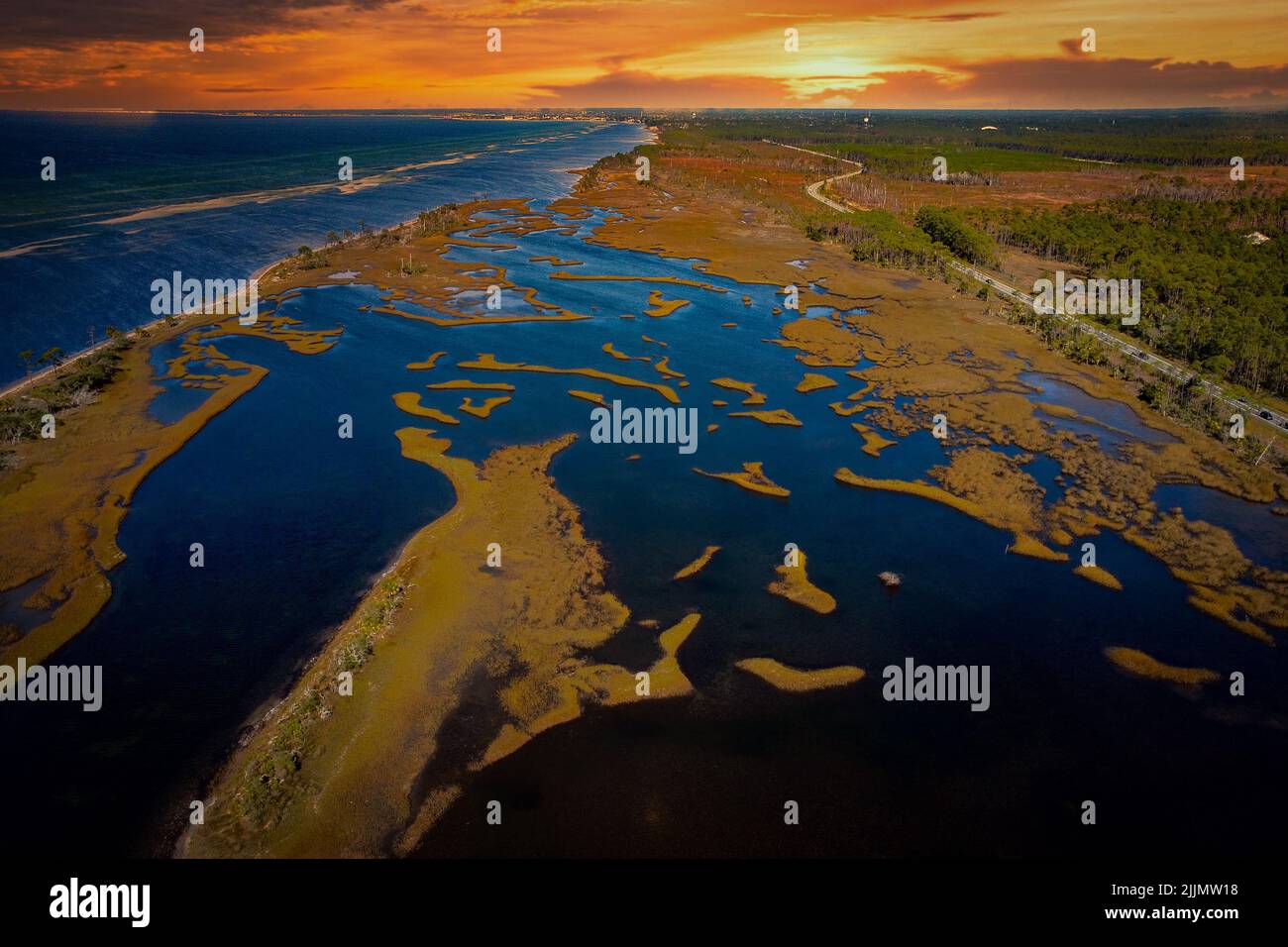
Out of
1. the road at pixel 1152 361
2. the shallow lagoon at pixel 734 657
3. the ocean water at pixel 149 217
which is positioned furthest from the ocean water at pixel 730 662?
the ocean water at pixel 149 217

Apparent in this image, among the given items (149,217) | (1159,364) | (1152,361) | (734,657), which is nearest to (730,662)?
(734,657)

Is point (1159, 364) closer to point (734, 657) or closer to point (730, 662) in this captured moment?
point (734, 657)

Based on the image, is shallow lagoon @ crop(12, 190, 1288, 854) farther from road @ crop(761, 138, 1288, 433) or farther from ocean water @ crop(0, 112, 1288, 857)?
road @ crop(761, 138, 1288, 433)

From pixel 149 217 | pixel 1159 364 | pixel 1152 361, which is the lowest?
pixel 1159 364

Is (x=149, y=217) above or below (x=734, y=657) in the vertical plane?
above

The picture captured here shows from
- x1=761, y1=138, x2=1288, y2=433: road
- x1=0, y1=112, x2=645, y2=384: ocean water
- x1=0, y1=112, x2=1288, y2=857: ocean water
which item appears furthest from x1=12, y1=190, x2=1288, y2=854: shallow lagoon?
x1=0, y1=112, x2=645, y2=384: ocean water

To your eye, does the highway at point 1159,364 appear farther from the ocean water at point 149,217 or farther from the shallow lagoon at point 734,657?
the ocean water at point 149,217

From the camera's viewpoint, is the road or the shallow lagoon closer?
the shallow lagoon

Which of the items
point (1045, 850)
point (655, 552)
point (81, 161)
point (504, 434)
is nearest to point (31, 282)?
point (504, 434)

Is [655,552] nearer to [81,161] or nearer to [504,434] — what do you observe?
[504,434]
